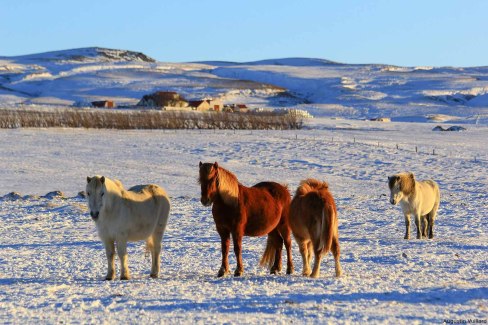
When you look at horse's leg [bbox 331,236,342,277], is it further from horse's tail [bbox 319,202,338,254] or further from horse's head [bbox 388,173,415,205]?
horse's head [bbox 388,173,415,205]

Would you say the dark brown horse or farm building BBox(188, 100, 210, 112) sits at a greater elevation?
the dark brown horse

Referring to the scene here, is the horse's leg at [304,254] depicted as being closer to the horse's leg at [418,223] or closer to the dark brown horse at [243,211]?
the dark brown horse at [243,211]

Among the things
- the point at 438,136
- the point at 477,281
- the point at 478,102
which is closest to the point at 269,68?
the point at 478,102

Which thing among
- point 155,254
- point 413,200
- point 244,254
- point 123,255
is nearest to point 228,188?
point 155,254

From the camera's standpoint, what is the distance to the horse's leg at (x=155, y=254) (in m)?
9.58

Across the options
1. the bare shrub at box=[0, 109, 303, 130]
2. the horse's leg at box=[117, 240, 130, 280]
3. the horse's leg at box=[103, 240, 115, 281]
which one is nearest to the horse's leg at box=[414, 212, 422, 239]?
the horse's leg at box=[117, 240, 130, 280]

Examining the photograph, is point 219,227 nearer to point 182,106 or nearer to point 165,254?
point 165,254

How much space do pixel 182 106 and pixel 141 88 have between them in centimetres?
3893

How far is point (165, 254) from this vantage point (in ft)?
39.1

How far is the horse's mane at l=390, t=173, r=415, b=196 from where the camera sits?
14297mm

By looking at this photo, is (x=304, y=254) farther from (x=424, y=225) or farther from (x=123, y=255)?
(x=424, y=225)

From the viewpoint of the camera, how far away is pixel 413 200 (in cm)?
1445

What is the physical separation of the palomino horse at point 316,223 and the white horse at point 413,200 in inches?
193

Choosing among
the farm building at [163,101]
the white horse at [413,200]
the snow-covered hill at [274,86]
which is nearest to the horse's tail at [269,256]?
the white horse at [413,200]
